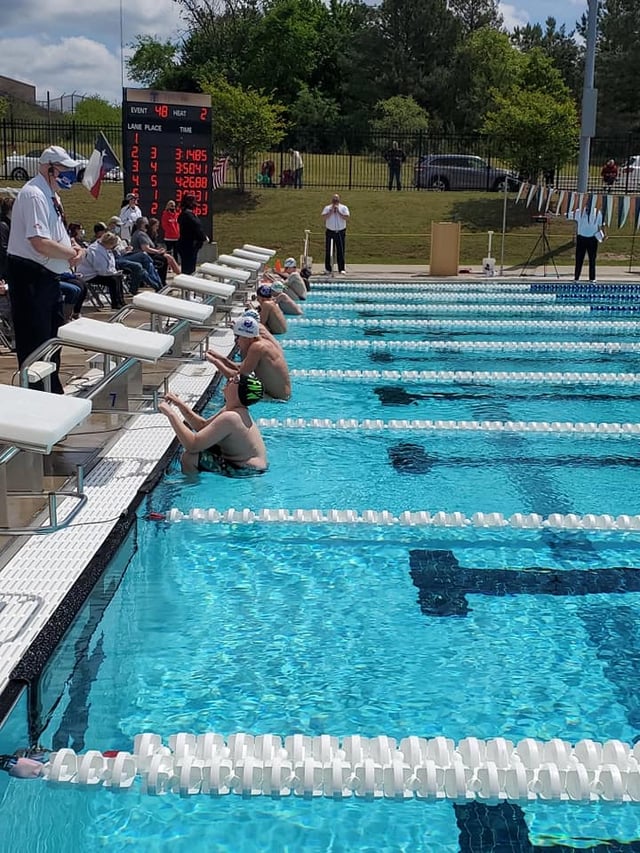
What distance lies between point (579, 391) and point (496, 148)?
1934 centimetres

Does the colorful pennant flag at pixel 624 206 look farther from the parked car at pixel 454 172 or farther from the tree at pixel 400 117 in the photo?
the tree at pixel 400 117

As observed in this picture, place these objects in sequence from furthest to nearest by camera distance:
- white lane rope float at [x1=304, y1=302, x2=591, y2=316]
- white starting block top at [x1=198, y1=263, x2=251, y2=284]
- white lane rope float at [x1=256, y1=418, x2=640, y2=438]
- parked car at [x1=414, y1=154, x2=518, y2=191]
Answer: parked car at [x1=414, y1=154, x2=518, y2=191] < white lane rope float at [x1=304, y1=302, x2=591, y2=316] < white starting block top at [x1=198, y1=263, x2=251, y2=284] < white lane rope float at [x1=256, y1=418, x2=640, y2=438]

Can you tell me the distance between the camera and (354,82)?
2207 inches

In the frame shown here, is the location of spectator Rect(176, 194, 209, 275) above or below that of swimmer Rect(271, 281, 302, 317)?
above

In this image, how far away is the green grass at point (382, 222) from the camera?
74.9ft

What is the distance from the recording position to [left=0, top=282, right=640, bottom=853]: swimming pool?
123 inches

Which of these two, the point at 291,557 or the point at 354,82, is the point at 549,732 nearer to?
the point at 291,557

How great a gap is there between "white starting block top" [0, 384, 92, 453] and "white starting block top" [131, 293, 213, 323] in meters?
3.46

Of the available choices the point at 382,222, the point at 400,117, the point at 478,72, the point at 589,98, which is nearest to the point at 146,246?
the point at 589,98

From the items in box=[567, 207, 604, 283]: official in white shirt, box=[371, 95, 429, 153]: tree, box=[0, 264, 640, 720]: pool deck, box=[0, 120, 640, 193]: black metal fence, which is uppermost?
box=[371, 95, 429, 153]: tree

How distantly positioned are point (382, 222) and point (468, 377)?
15.9 meters

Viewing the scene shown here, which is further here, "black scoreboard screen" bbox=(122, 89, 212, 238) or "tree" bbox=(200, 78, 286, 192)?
"tree" bbox=(200, 78, 286, 192)

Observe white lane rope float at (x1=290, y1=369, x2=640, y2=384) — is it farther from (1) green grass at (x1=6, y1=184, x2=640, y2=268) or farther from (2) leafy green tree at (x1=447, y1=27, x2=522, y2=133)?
(2) leafy green tree at (x1=447, y1=27, x2=522, y2=133)

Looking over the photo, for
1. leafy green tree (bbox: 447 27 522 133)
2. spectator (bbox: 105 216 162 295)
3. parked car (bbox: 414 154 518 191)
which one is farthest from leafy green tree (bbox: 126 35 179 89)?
spectator (bbox: 105 216 162 295)
